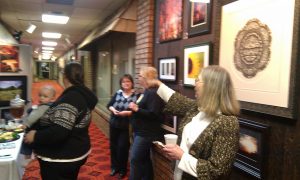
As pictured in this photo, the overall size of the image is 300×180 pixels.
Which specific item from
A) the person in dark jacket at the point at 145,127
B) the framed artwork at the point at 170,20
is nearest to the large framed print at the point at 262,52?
the framed artwork at the point at 170,20

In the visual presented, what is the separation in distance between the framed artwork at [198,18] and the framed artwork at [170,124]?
3.12 feet

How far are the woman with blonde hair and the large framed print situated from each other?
0.33m

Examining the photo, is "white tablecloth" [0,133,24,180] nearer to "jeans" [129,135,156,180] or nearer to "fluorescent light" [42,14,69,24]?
"jeans" [129,135,156,180]

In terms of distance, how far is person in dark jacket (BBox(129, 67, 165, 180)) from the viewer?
2.88 m

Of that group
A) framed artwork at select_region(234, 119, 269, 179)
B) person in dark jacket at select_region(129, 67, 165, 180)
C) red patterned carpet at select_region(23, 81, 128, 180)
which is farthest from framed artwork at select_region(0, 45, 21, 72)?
framed artwork at select_region(234, 119, 269, 179)

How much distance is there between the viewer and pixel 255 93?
1.73 meters

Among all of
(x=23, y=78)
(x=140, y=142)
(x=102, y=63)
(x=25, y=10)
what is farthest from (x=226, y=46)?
(x=102, y=63)

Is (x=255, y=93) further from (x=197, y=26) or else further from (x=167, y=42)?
(x=167, y=42)

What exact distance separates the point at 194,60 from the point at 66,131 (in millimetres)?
1331

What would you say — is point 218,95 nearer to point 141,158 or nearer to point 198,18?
point 198,18

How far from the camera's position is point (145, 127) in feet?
9.66

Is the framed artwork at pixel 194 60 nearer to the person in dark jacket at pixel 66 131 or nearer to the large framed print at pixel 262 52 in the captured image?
the large framed print at pixel 262 52

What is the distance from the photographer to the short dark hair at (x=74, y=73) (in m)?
1.90

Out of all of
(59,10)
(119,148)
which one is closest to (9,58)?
(59,10)
